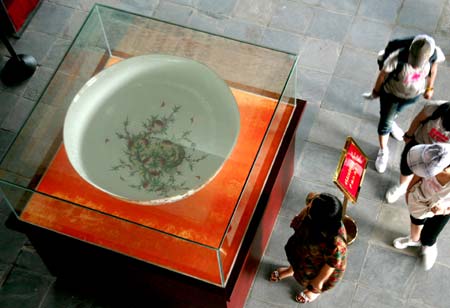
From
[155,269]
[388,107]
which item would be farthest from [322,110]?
[155,269]

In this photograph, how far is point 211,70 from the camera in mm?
3932

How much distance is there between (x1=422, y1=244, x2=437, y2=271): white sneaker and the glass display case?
4.30 feet

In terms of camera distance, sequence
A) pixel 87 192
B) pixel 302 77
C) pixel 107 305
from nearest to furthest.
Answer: pixel 87 192, pixel 107 305, pixel 302 77

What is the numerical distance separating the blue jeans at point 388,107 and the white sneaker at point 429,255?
0.88m

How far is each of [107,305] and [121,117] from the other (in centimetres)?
142

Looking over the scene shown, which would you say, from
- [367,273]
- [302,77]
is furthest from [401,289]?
[302,77]

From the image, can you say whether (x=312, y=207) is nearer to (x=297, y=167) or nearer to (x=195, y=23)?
(x=297, y=167)

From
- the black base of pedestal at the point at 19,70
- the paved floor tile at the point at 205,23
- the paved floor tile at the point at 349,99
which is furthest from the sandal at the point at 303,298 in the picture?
the black base of pedestal at the point at 19,70

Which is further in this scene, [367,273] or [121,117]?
[367,273]

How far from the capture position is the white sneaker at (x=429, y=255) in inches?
182

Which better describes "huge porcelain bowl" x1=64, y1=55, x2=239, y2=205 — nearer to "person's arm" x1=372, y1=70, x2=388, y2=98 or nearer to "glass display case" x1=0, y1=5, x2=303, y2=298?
"glass display case" x1=0, y1=5, x2=303, y2=298

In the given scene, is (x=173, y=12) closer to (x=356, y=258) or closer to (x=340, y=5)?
(x=340, y=5)

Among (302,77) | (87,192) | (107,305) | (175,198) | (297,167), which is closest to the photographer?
(175,198)

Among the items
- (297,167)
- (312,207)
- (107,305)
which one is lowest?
(107,305)
